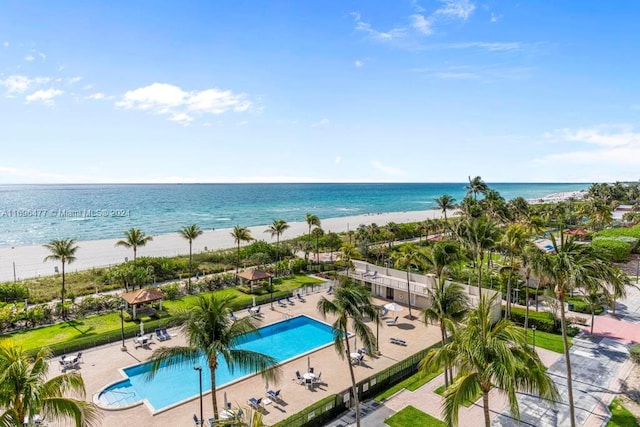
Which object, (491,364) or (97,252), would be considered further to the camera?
(97,252)

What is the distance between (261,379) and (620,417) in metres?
17.9

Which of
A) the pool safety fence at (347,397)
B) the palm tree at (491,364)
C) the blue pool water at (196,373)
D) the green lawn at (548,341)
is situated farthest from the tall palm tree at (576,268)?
the blue pool water at (196,373)

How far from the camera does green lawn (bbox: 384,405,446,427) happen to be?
17.7 metres

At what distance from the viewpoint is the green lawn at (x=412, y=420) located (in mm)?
17734

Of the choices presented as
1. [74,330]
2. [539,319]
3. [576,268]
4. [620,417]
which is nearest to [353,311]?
[576,268]

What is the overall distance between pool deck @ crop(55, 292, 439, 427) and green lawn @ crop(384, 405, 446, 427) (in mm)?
3794

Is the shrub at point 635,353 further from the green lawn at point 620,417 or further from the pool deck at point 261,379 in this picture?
the pool deck at point 261,379

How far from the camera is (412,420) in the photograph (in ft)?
59.2

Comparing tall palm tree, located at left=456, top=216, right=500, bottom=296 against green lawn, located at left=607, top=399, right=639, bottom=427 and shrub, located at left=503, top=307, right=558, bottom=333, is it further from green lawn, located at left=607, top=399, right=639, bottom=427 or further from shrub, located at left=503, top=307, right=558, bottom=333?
green lawn, located at left=607, top=399, right=639, bottom=427

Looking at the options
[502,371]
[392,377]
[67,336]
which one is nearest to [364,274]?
[392,377]

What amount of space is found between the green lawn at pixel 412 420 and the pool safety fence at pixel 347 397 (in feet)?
6.90

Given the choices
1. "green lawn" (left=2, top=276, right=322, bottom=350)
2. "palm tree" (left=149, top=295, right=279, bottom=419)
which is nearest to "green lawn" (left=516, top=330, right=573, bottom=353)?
A: "green lawn" (left=2, top=276, right=322, bottom=350)

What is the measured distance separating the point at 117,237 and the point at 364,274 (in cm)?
6327

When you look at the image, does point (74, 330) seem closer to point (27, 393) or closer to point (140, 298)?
point (140, 298)
